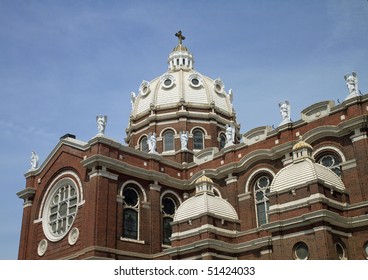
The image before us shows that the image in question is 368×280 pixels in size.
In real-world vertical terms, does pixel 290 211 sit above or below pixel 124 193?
below

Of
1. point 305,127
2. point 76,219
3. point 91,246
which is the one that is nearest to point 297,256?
point 305,127

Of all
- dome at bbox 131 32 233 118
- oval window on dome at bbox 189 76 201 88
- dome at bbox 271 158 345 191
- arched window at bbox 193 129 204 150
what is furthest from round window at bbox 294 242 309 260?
oval window on dome at bbox 189 76 201 88

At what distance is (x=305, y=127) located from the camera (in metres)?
37.0

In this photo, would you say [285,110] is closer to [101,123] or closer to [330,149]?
[330,149]

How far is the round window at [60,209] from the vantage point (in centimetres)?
3956

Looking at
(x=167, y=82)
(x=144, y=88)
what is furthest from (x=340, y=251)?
(x=144, y=88)

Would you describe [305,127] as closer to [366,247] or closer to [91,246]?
[366,247]

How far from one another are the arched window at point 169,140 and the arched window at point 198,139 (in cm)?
233

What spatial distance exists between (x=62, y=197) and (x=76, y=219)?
3.76m

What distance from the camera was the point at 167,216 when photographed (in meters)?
41.9

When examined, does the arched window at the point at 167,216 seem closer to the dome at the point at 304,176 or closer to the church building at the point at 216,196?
the church building at the point at 216,196

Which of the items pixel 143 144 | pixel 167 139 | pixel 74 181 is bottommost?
pixel 74 181

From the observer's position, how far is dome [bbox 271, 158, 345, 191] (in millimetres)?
29562

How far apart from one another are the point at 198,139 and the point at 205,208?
1898cm
